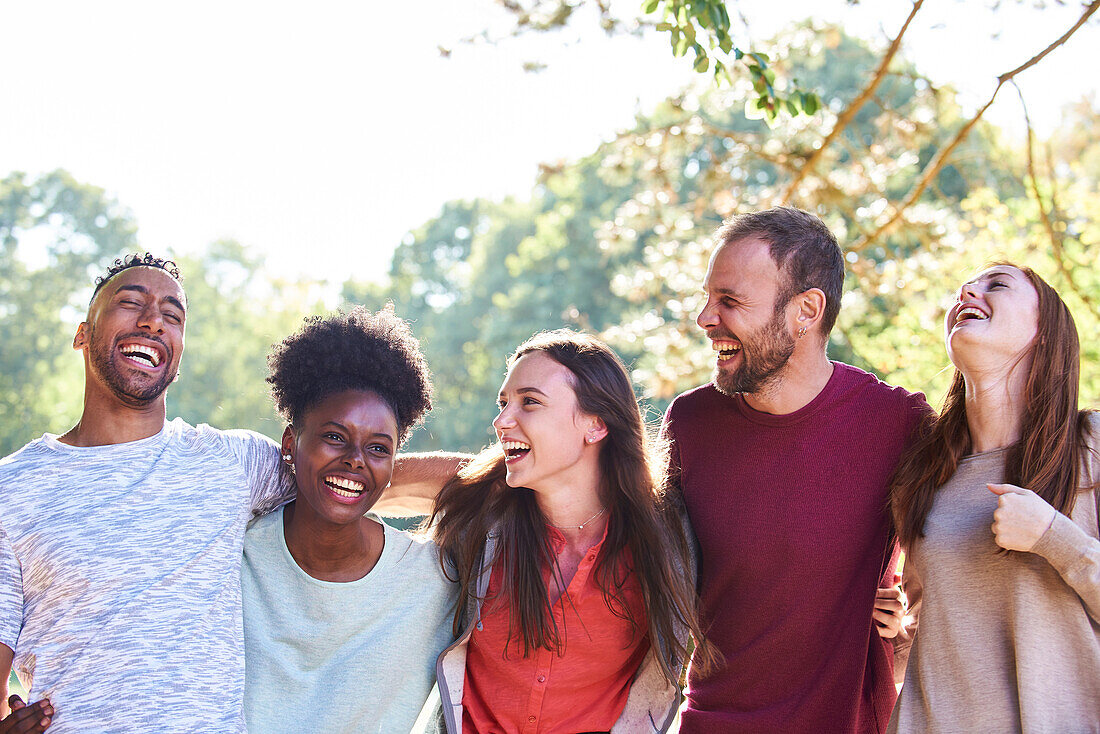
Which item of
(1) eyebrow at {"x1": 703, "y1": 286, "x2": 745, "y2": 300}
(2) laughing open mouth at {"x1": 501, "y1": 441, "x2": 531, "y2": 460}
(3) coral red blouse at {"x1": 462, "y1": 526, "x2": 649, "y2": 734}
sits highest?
(1) eyebrow at {"x1": 703, "y1": 286, "x2": 745, "y2": 300}

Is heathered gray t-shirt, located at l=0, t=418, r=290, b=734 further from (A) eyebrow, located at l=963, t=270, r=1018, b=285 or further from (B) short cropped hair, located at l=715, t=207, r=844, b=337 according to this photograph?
(A) eyebrow, located at l=963, t=270, r=1018, b=285

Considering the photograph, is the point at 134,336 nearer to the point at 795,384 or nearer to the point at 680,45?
the point at 795,384

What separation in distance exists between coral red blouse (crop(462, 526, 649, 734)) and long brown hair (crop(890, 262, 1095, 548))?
1078mm

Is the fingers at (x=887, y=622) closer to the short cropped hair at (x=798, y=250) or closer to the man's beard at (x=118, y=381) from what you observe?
the short cropped hair at (x=798, y=250)

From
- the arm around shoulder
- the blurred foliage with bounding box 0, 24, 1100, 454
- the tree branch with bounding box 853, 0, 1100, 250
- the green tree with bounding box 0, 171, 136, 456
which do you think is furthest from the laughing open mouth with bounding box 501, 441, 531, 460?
the green tree with bounding box 0, 171, 136, 456

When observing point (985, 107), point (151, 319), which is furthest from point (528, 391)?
point (985, 107)

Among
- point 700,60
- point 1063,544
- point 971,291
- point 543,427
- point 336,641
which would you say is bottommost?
point 336,641

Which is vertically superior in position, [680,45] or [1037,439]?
[680,45]

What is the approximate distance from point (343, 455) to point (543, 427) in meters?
0.77

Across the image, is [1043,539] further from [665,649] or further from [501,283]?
[501,283]

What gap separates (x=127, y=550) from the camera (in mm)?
3107

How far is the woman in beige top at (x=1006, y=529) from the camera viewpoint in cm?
273

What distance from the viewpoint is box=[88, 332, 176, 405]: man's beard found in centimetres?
333

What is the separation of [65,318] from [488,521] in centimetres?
3706
